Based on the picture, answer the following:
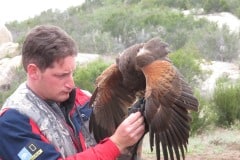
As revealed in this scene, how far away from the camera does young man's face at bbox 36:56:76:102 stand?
2.78m

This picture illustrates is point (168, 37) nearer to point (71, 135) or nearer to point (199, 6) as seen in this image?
point (199, 6)

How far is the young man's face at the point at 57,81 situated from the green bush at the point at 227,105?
7.29 metres

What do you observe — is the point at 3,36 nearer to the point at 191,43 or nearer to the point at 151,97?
the point at 191,43

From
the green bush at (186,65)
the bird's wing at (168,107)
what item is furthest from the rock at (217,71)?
the bird's wing at (168,107)

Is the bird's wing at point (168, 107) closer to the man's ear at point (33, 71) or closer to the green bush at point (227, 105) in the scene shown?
the man's ear at point (33, 71)

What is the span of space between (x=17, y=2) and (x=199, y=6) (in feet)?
58.5

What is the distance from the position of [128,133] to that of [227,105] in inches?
291

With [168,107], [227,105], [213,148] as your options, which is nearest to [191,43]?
[227,105]

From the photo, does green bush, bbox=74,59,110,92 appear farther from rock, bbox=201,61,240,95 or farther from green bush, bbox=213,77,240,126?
green bush, bbox=213,77,240,126

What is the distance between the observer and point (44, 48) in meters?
2.74

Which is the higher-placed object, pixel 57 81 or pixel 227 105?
pixel 57 81

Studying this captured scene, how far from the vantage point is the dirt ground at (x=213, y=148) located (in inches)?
286

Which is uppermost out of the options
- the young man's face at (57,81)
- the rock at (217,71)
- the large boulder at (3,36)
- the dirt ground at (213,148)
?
the young man's face at (57,81)

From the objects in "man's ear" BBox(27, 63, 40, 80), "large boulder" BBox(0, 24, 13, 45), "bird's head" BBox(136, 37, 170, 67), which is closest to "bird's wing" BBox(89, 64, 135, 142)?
"bird's head" BBox(136, 37, 170, 67)
